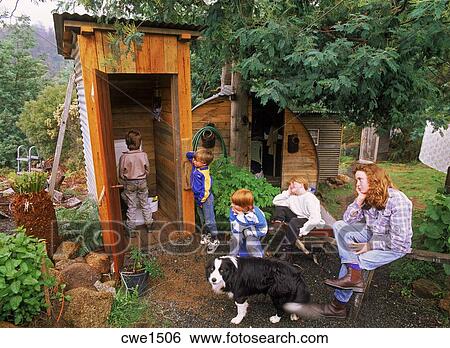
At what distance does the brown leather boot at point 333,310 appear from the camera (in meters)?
3.64

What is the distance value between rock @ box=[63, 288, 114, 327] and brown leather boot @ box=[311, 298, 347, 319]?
2.20 metres

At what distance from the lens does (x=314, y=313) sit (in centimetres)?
368

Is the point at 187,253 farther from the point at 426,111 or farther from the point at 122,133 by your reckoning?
the point at 426,111

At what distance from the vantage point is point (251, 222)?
3789 mm

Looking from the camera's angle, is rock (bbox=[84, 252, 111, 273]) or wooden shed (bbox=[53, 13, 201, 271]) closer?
wooden shed (bbox=[53, 13, 201, 271])

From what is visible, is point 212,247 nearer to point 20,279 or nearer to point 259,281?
point 259,281

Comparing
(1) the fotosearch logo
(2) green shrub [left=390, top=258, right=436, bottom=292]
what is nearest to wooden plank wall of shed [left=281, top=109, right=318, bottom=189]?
(1) the fotosearch logo

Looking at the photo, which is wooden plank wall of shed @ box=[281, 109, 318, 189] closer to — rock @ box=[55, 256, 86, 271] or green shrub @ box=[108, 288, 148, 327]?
rock @ box=[55, 256, 86, 271]

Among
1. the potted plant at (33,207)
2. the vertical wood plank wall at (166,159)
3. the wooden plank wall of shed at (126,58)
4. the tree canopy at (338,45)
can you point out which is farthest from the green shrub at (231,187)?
the potted plant at (33,207)

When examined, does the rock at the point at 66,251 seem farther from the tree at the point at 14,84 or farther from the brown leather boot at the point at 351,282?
the tree at the point at 14,84

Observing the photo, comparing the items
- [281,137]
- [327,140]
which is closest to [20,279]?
[281,137]

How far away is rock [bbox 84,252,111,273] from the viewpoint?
4.61 m

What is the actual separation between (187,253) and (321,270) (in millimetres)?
1947

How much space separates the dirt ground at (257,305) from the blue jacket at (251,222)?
2.89ft
